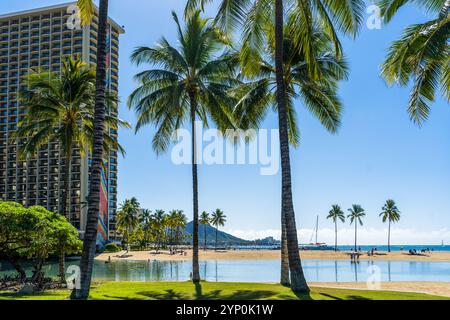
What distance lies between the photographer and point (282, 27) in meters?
19.4

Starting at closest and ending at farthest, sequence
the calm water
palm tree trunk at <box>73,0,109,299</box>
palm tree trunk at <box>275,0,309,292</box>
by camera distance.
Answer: palm tree trunk at <box>73,0,109,299</box>, palm tree trunk at <box>275,0,309,292</box>, the calm water

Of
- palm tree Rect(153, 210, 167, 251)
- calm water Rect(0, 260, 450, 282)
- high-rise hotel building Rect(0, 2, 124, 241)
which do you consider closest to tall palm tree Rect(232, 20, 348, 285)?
calm water Rect(0, 260, 450, 282)

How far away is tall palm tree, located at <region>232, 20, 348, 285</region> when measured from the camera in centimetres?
2427

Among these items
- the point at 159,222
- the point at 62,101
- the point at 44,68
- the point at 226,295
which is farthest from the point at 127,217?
the point at 226,295

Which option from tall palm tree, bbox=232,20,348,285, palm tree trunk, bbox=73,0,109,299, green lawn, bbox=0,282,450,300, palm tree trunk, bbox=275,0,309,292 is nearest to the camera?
palm tree trunk, bbox=73,0,109,299

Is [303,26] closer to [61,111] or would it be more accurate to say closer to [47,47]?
[61,111]

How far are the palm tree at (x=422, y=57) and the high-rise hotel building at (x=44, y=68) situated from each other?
10834cm

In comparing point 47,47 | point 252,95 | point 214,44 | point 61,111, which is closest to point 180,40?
point 214,44

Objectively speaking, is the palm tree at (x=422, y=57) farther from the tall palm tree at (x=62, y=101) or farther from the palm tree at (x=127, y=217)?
the palm tree at (x=127, y=217)

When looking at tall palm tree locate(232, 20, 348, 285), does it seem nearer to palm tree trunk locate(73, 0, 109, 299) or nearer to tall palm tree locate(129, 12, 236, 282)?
tall palm tree locate(129, 12, 236, 282)

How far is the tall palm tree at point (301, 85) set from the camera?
955 inches

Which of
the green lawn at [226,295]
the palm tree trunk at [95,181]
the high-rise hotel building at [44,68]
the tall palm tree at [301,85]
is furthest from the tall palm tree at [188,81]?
the high-rise hotel building at [44,68]

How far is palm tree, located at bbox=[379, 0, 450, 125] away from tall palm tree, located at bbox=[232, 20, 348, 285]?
5610 mm
